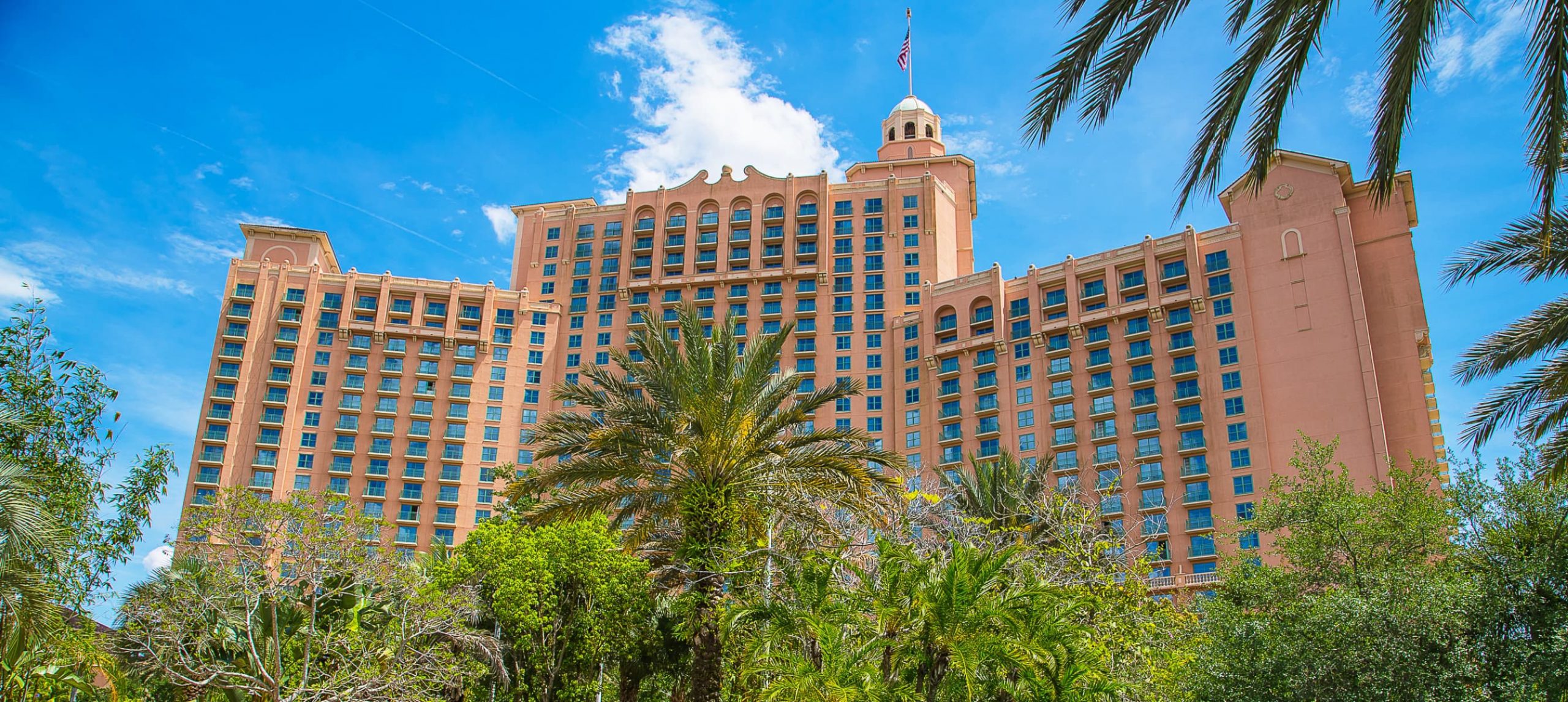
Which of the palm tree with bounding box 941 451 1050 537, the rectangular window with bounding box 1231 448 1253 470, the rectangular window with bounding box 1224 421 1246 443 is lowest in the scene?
the palm tree with bounding box 941 451 1050 537

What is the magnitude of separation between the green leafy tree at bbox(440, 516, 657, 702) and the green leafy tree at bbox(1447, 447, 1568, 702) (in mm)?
16998

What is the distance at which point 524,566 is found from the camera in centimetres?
2812

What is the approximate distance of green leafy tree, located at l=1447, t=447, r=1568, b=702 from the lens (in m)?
17.7

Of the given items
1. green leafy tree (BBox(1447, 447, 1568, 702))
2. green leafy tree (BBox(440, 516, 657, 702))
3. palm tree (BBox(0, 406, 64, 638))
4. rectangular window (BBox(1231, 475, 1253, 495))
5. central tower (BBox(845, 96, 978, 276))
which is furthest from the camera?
central tower (BBox(845, 96, 978, 276))

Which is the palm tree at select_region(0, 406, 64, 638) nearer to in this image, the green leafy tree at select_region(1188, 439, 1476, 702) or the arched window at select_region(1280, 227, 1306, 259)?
the green leafy tree at select_region(1188, 439, 1476, 702)

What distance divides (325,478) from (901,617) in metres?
75.4

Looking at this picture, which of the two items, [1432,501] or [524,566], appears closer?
[1432,501]

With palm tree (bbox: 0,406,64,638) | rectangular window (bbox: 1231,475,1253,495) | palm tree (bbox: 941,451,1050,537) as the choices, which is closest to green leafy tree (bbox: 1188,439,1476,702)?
palm tree (bbox: 0,406,64,638)

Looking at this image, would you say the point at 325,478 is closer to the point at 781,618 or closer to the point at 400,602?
the point at 400,602

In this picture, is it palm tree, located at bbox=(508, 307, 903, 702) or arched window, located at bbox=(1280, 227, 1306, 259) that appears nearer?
palm tree, located at bbox=(508, 307, 903, 702)

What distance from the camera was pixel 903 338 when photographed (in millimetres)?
86438

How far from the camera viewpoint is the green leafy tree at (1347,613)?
1884cm

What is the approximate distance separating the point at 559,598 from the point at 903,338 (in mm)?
59843

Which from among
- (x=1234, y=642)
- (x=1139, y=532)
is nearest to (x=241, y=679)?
(x=1234, y=642)
